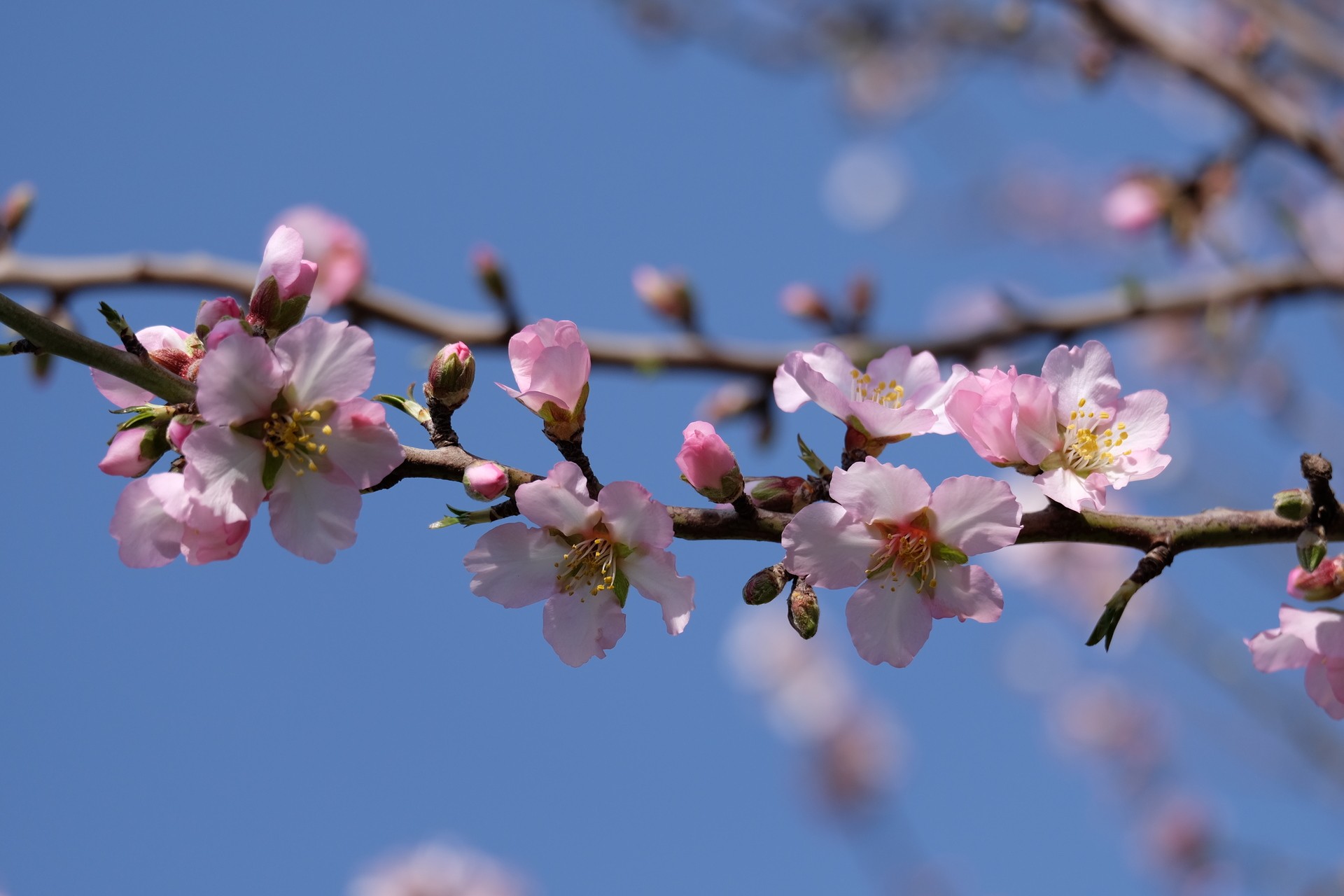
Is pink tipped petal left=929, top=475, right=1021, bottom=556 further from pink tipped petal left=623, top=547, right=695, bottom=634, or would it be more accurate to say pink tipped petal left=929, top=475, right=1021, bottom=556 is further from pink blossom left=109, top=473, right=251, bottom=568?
pink blossom left=109, top=473, right=251, bottom=568

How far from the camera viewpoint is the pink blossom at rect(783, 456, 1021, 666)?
1223 millimetres

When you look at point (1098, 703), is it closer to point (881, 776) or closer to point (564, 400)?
point (881, 776)

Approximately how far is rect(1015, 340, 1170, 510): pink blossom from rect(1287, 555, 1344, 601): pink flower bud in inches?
8.3

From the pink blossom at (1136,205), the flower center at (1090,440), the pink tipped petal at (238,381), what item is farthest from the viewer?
the pink blossom at (1136,205)

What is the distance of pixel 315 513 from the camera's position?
48.3 inches

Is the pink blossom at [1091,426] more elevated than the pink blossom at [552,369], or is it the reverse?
the pink blossom at [552,369]

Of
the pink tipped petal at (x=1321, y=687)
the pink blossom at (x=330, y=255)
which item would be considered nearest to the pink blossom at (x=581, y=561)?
the pink tipped petal at (x=1321, y=687)

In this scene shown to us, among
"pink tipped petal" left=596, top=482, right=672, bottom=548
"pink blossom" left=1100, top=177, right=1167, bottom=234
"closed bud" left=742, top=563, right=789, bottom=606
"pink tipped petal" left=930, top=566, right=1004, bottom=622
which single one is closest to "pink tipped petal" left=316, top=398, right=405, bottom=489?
"pink tipped petal" left=596, top=482, right=672, bottom=548

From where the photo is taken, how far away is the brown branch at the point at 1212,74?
127 inches

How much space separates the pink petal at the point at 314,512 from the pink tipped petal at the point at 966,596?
75cm

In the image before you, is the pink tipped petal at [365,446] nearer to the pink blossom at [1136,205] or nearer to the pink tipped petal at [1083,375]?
the pink tipped petal at [1083,375]

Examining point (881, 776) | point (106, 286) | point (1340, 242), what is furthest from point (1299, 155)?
point (881, 776)

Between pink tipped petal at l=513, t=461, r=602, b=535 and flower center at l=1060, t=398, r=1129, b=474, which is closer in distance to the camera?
pink tipped petal at l=513, t=461, r=602, b=535

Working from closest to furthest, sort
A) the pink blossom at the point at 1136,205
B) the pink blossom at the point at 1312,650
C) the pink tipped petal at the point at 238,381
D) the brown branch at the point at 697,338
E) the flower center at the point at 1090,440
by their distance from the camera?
the pink tipped petal at the point at 238,381
the pink blossom at the point at 1312,650
the flower center at the point at 1090,440
the brown branch at the point at 697,338
the pink blossom at the point at 1136,205
